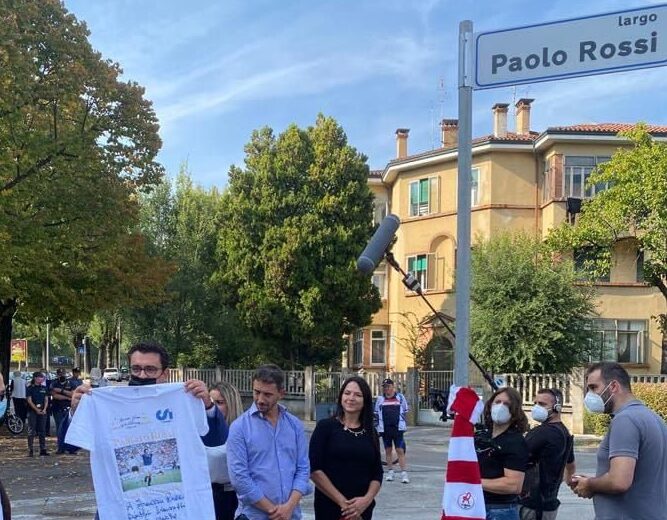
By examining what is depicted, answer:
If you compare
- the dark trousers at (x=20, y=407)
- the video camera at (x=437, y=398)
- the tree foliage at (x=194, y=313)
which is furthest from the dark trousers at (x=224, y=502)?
the tree foliage at (x=194, y=313)

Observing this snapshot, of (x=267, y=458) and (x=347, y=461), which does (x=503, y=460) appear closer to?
(x=347, y=461)

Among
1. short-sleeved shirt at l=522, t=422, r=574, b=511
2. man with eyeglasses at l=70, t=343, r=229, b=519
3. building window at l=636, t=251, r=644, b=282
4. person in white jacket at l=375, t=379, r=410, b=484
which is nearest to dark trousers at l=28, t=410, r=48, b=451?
person in white jacket at l=375, t=379, r=410, b=484

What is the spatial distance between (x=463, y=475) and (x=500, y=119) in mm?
31942

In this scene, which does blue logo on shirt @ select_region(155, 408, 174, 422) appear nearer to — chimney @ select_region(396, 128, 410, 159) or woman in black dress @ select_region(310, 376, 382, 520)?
woman in black dress @ select_region(310, 376, 382, 520)

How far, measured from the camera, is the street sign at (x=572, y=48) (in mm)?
3580

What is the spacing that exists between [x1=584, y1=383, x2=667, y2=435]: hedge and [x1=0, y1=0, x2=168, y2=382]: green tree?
1428 cm

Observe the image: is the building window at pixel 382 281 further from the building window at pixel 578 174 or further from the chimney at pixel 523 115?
the building window at pixel 578 174

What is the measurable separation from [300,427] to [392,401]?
9441 millimetres

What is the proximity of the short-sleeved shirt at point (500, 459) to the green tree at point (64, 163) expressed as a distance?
13.6 meters

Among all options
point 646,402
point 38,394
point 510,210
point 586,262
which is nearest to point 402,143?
point 510,210

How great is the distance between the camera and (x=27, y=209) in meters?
17.7

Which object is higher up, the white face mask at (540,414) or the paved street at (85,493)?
the white face mask at (540,414)

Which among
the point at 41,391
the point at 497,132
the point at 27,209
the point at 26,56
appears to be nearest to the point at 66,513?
the point at 41,391

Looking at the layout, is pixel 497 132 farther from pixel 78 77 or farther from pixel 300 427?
pixel 300 427
